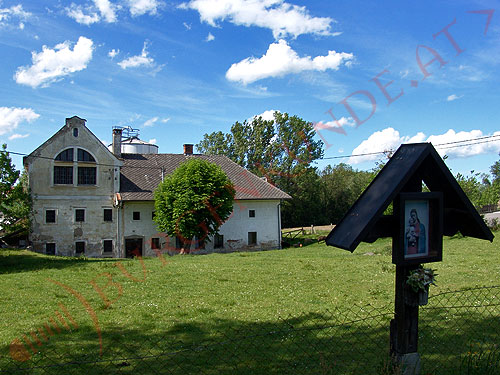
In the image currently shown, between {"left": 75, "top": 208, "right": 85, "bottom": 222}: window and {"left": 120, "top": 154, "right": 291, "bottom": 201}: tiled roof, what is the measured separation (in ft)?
10.3

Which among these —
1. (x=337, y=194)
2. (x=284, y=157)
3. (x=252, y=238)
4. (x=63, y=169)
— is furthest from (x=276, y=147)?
(x=63, y=169)

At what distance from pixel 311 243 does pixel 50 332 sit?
2948 cm

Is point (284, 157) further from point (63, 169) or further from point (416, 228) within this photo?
point (416, 228)

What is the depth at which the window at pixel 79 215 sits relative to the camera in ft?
98.9

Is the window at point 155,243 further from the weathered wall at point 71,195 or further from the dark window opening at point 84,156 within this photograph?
the dark window opening at point 84,156

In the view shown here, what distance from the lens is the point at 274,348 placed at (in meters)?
7.23

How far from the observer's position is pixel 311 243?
3647 centimetres

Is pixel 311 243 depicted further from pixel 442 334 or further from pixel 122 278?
pixel 442 334

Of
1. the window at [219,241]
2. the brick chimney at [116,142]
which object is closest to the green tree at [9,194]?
the brick chimney at [116,142]

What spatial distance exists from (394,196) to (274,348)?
3920 mm

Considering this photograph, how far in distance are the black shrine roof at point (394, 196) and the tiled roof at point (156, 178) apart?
90.5ft

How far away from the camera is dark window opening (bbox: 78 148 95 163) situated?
1194 inches

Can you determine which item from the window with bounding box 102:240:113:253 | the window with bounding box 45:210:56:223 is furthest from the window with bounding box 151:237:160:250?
the window with bounding box 45:210:56:223

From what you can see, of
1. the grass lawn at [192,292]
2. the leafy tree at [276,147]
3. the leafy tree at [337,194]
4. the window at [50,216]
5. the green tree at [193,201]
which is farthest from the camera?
the leafy tree at [337,194]
